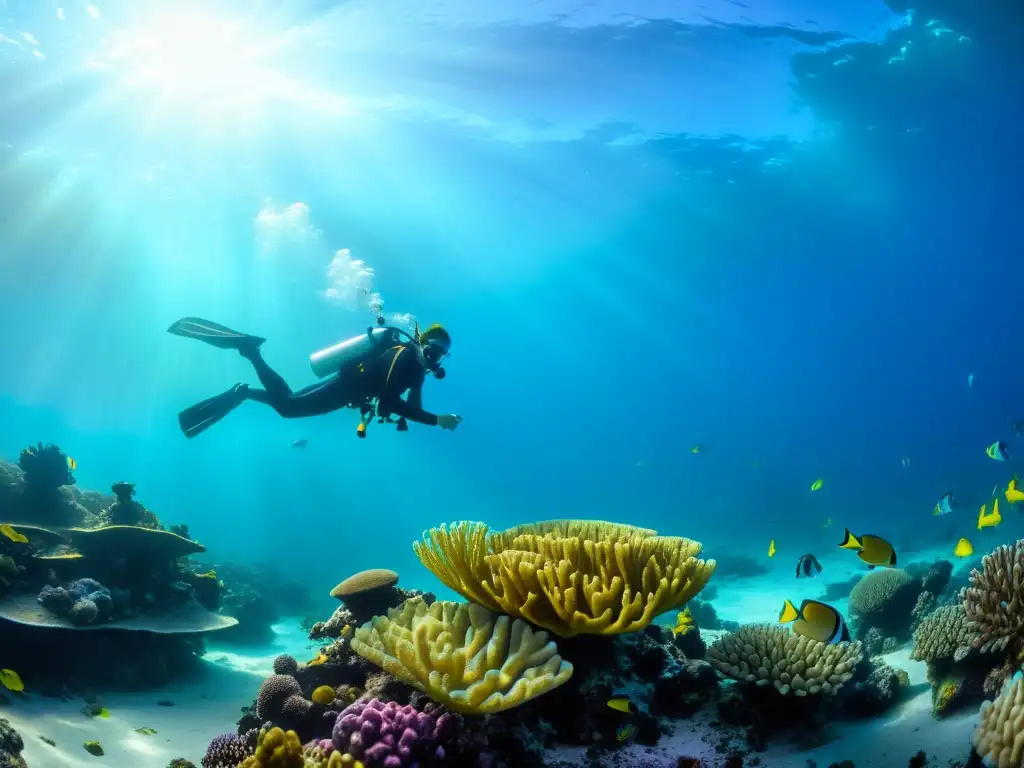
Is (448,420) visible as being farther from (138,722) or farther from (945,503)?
(945,503)

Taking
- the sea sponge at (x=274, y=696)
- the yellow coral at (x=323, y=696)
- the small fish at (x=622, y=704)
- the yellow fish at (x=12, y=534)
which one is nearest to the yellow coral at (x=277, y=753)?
the yellow coral at (x=323, y=696)

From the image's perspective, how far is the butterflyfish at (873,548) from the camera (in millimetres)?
4082

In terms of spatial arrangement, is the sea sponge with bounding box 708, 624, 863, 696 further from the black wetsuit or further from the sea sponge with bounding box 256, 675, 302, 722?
the black wetsuit

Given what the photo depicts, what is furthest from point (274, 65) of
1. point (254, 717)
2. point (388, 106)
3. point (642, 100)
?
point (254, 717)

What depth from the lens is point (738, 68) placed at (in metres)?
22.8

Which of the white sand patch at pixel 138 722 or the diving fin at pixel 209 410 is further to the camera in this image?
the diving fin at pixel 209 410

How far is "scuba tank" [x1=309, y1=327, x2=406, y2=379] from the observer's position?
845 cm

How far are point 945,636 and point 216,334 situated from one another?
9802 millimetres

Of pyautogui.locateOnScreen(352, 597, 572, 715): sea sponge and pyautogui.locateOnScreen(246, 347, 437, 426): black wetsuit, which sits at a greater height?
pyautogui.locateOnScreen(246, 347, 437, 426): black wetsuit

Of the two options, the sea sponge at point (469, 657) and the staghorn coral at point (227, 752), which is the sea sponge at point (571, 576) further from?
the staghorn coral at point (227, 752)

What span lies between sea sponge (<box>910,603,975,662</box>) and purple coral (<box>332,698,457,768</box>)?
12.5 feet

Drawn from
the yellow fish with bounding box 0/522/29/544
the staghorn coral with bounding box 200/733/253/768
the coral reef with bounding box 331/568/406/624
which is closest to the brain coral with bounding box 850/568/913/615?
the coral reef with bounding box 331/568/406/624

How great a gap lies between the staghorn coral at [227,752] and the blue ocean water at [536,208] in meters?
15.7

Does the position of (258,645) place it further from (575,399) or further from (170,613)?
(575,399)
